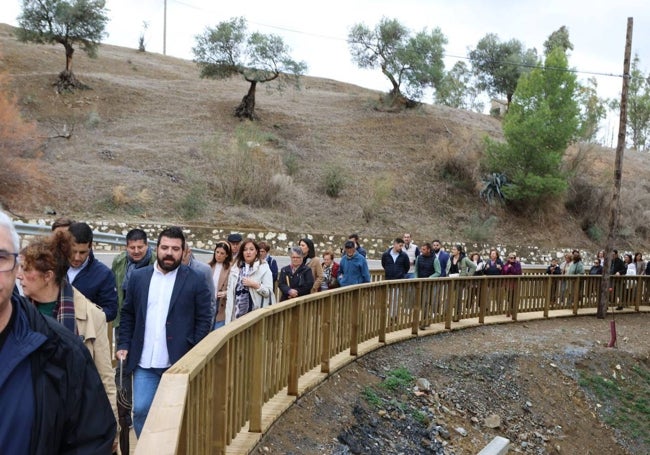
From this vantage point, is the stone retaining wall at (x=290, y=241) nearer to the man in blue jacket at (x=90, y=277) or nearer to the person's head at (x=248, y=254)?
the person's head at (x=248, y=254)

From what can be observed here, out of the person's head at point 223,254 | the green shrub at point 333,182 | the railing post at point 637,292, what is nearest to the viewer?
the person's head at point 223,254

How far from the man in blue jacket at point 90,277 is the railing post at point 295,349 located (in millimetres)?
2795

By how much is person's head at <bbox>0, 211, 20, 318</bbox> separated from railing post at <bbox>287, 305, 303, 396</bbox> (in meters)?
5.79

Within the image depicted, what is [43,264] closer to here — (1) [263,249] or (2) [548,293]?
(1) [263,249]

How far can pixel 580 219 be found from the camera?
45.1 m

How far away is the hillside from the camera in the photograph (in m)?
31.1

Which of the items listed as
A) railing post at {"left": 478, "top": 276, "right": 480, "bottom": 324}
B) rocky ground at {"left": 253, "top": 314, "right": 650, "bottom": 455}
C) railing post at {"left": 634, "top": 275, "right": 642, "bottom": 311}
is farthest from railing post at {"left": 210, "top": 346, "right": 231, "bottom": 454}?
railing post at {"left": 634, "top": 275, "right": 642, "bottom": 311}

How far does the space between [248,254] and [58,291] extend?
427 centimetres

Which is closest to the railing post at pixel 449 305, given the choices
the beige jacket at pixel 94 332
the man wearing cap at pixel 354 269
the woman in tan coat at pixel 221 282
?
the man wearing cap at pixel 354 269

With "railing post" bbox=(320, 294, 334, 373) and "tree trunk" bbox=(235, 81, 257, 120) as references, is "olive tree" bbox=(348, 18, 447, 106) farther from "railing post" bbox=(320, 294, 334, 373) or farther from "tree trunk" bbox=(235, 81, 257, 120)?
"railing post" bbox=(320, 294, 334, 373)

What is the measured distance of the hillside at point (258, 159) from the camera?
31.1m

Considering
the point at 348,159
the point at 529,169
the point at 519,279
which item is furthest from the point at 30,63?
the point at 519,279

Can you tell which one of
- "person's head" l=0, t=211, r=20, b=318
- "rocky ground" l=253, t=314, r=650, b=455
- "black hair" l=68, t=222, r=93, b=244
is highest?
"person's head" l=0, t=211, r=20, b=318

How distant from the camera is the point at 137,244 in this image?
21.6ft
